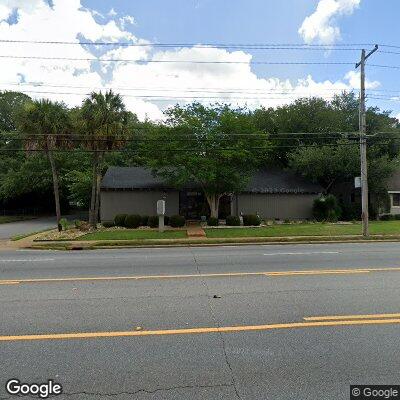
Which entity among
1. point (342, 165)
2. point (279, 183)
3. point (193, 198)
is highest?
point (342, 165)

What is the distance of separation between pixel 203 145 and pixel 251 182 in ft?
23.0

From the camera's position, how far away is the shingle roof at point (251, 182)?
98.2ft

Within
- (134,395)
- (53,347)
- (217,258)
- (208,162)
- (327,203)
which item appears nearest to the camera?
(134,395)

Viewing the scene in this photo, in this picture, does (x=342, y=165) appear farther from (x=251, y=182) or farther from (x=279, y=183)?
(x=251, y=182)

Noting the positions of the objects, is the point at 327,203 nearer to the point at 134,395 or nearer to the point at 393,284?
the point at 393,284

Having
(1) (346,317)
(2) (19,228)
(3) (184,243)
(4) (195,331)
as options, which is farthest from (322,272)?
(2) (19,228)

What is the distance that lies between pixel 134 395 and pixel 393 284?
21.2 ft

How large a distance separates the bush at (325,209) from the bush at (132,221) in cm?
1364

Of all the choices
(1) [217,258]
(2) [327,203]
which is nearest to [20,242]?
(1) [217,258]

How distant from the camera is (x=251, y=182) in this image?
31828mm

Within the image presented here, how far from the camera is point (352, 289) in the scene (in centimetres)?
778

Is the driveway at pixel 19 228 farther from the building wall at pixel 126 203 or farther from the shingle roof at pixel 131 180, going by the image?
the shingle roof at pixel 131 180

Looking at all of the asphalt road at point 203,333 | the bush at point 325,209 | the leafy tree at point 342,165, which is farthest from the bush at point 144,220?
the asphalt road at point 203,333

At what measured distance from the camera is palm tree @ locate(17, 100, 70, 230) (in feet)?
76.7
